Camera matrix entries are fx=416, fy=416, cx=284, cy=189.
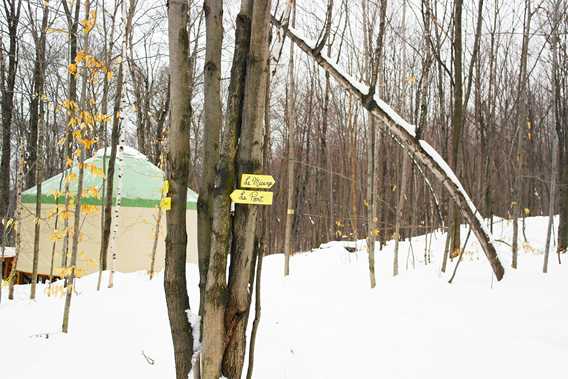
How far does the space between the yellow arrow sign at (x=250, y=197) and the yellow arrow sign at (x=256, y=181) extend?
0.03 meters

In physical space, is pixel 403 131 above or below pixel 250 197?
above

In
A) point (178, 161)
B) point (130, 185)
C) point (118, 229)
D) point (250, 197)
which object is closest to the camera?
point (250, 197)

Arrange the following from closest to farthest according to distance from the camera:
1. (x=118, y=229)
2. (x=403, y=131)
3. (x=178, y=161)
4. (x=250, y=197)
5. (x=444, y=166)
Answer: (x=250, y=197) < (x=178, y=161) < (x=403, y=131) < (x=444, y=166) < (x=118, y=229)

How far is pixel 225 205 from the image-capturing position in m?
1.67

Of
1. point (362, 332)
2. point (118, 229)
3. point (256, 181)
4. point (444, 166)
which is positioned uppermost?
point (444, 166)

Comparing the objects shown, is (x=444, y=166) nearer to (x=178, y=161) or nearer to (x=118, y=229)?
(x=178, y=161)

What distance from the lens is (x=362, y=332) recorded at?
355 cm

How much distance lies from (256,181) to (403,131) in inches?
86.2

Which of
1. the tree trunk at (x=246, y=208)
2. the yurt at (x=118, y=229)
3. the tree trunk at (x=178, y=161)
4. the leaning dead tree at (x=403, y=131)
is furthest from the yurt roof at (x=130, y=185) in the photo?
the tree trunk at (x=246, y=208)

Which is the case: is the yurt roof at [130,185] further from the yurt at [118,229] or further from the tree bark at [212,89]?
the tree bark at [212,89]

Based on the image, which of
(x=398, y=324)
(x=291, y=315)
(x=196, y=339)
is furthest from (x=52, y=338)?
(x=398, y=324)

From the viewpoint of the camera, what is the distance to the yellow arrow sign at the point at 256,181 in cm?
166

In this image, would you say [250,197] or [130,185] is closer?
[250,197]

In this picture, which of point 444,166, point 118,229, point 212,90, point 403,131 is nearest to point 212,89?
point 212,90
